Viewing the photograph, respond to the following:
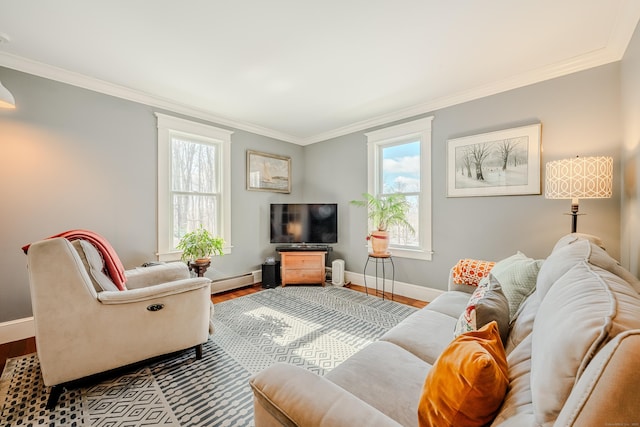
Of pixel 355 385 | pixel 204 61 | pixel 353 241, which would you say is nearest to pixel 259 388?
pixel 355 385

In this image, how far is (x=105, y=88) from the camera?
107 inches

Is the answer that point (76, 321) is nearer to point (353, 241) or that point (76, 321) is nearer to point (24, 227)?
point (24, 227)

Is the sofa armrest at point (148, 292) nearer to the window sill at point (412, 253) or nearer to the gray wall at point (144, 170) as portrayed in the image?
the gray wall at point (144, 170)

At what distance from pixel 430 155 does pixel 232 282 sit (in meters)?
3.28

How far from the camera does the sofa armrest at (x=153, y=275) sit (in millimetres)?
2176

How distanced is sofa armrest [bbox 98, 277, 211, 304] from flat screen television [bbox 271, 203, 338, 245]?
7.54ft

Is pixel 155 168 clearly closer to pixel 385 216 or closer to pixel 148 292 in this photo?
pixel 148 292

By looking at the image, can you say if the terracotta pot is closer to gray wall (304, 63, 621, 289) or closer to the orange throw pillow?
gray wall (304, 63, 621, 289)

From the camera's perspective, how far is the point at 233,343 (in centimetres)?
222

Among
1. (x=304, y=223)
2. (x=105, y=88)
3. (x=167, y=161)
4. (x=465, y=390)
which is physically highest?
(x=105, y=88)

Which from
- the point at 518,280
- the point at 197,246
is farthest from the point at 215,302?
the point at 518,280

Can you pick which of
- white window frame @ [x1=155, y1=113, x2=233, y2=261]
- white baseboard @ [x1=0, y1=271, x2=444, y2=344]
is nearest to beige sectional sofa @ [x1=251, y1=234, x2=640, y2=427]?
white baseboard @ [x1=0, y1=271, x2=444, y2=344]

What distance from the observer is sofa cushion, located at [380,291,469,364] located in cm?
130

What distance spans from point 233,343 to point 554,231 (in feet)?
10.3
